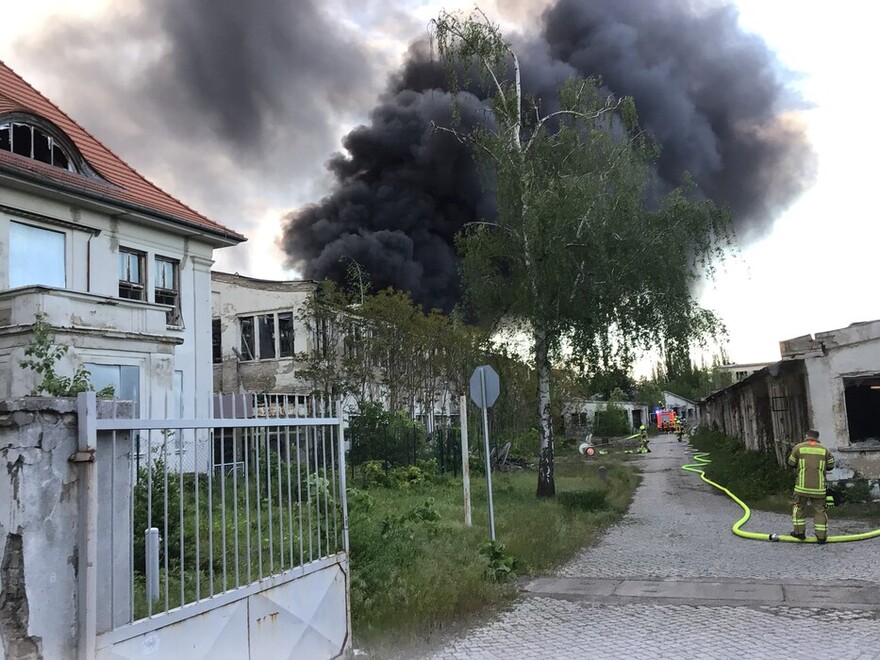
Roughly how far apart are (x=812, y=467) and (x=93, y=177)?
17.5m

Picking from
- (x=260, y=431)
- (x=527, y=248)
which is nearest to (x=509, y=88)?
(x=527, y=248)

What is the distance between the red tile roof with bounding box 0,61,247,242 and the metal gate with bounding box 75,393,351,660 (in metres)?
13.3

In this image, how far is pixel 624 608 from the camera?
24.5ft

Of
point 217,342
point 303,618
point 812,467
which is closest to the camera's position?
point 303,618

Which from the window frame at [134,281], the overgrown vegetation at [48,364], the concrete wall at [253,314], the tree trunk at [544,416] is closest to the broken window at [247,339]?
the concrete wall at [253,314]

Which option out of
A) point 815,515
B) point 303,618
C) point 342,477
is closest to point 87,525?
point 303,618

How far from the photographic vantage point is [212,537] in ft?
14.8

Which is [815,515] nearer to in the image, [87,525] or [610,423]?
[87,525]

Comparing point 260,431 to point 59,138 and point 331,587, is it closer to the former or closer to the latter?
point 331,587

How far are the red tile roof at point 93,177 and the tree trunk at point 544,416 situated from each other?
33.6ft

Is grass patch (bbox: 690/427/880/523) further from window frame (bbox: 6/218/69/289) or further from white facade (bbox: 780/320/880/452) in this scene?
window frame (bbox: 6/218/69/289)

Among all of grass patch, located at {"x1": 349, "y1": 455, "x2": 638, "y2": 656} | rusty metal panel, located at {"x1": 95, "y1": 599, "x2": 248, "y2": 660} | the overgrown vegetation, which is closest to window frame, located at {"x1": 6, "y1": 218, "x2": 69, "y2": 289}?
the overgrown vegetation

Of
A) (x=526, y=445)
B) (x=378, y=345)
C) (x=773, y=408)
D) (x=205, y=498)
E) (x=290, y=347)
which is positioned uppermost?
(x=290, y=347)

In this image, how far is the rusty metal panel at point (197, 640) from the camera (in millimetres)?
3824
